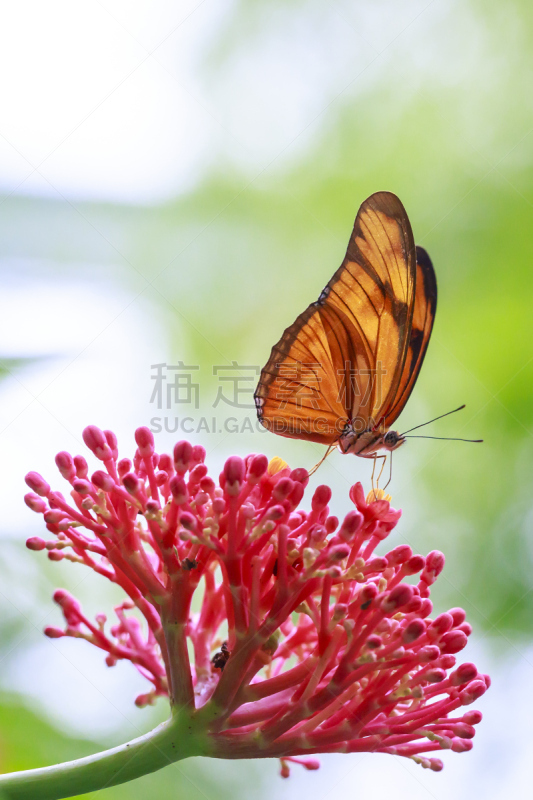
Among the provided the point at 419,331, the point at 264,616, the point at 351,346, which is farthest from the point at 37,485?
the point at 419,331

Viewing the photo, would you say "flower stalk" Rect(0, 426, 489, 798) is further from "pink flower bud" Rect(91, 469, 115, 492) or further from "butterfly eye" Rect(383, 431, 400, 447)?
"butterfly eye" Rect(383, 431, 400, 447)

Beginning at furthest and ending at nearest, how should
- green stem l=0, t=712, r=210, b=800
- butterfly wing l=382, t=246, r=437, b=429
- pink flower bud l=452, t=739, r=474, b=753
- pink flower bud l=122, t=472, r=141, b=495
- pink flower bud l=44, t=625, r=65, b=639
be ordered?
butterfly wing l=382, t=246, r=437, b=429, pink flower bud l=44, t=625, r=65, b=639, pink flower bud l=452, t=739, r=474, b=753, pink flower bud l=122, t=472, r=141, b=495, green stem l=0, t=712, r=210, b=800

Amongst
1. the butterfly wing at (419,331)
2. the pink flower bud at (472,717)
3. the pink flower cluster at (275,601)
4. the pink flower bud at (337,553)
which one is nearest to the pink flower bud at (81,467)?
the pink flower cluster at (275,601)

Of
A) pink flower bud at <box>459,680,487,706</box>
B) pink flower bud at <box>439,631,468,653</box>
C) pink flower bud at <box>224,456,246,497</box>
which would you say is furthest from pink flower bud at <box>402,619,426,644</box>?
pink flower bud at <box>224,456,246,497</box>

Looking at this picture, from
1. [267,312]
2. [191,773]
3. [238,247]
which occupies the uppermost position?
[238,247]

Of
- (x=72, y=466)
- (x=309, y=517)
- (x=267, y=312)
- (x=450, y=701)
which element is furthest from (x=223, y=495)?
(x=267, y=312)

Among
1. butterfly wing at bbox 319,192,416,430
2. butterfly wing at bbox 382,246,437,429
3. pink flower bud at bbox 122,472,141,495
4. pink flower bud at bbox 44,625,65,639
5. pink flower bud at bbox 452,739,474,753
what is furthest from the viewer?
butterfly wing at bbox 382,246,437,429

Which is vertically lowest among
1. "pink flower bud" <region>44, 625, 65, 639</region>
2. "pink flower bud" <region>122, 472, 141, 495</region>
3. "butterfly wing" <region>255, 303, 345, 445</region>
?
"pink flower bud" <region>44, 625, 65, 639</region>

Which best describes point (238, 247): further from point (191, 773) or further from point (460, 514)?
point (191, 773)
